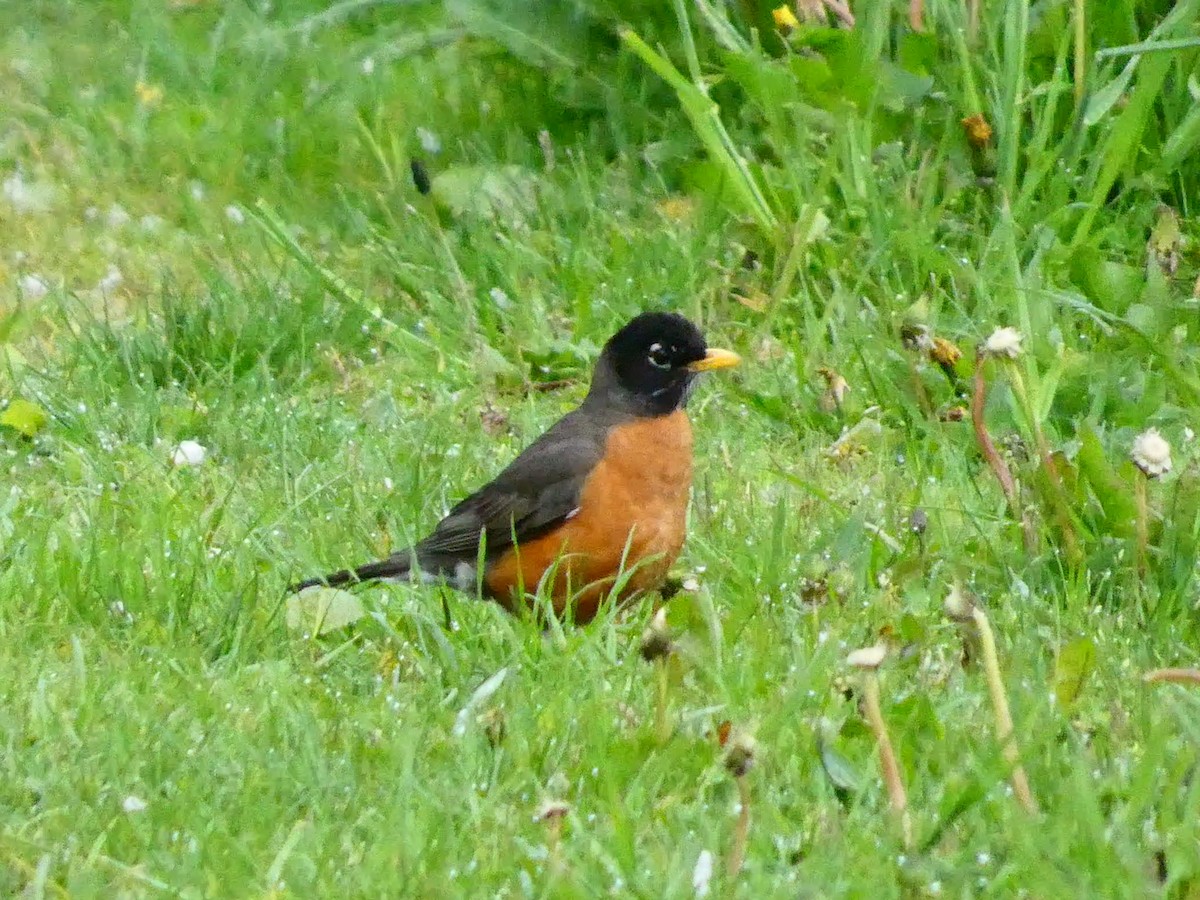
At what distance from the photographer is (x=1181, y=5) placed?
18.0ft

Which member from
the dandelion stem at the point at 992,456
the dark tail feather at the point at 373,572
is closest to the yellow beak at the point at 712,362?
the dandelion stem at the point at 992,456

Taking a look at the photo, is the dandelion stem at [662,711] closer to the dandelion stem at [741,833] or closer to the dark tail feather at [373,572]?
the dandelion stem at [741,833]

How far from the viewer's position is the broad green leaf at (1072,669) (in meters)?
3.19

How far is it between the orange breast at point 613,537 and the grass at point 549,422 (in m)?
0.16

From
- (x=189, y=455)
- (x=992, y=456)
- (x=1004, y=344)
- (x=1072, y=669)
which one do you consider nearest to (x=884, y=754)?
(x=1072, y=669)

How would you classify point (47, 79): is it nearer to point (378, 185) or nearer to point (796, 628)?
point (378, 185)

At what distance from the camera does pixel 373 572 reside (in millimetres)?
4004

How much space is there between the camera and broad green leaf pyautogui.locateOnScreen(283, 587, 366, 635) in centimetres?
377

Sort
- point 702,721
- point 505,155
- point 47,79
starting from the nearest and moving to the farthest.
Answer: point 702,721
point 505,155
point 47,79

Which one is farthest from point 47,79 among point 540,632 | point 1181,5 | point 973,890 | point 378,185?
point 973,890

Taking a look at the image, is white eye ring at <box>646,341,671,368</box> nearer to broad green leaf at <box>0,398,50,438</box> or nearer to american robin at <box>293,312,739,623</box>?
american robin at <box>293,312,739,623</box>

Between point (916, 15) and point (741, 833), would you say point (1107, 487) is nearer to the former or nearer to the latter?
point (741, 833)

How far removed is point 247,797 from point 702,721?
681 mm

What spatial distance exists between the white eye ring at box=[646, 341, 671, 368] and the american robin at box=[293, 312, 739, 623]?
0.10 ft
